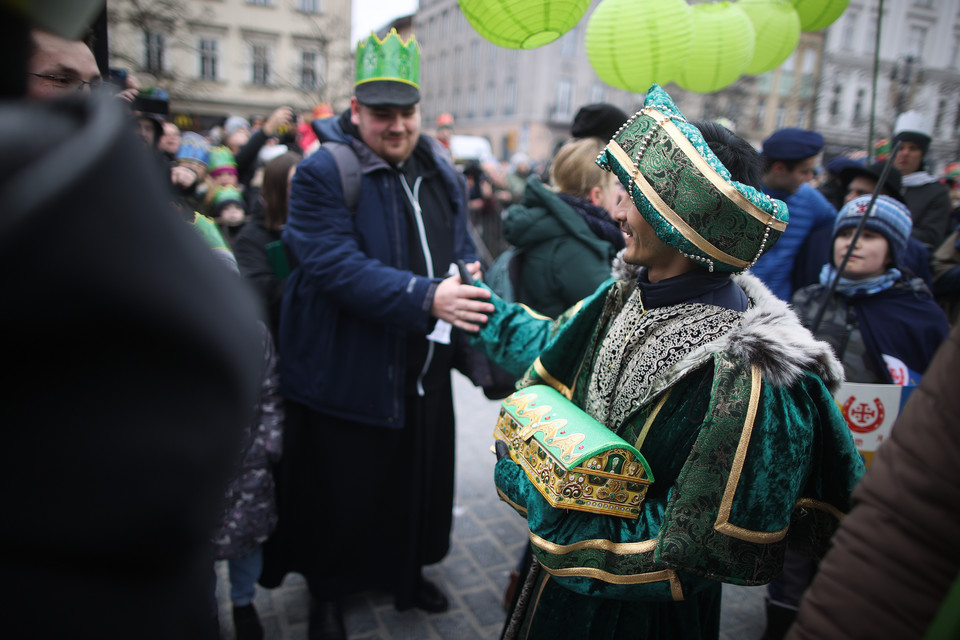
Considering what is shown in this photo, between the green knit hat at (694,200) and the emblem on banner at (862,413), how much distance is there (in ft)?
3.92

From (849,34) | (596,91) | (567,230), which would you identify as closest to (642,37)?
(567,230)

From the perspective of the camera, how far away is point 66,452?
463 millimetres

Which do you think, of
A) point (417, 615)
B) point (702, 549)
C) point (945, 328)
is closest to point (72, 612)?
point (702, 549)

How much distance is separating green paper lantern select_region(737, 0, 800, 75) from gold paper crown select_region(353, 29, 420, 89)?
1.91 metres

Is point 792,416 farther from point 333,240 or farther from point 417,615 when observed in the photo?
point 417,615

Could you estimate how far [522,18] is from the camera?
2.14 meters

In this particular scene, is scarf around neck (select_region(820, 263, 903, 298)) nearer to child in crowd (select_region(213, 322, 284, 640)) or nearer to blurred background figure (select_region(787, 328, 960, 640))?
blurred background figure (select_region(787, 328, 960, 640))

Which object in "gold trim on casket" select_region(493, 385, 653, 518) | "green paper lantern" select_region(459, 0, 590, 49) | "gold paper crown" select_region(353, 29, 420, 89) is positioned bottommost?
"gold trim on casket" select_region(493, 385, 653, 518)

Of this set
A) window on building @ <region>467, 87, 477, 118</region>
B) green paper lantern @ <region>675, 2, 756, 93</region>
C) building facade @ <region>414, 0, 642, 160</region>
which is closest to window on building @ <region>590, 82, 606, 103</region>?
building facade @ <region>414, 0, 642, 160</region>

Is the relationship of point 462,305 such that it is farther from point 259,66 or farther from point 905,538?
point 259,66

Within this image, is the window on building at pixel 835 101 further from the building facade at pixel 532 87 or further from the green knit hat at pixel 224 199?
the green knit hat at pixel 224 199

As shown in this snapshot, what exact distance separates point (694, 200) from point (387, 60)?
5.58 ft

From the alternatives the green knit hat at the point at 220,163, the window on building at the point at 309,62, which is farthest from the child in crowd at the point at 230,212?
the window on building at the point at 309,62

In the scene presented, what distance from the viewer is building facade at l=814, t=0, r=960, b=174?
2067 centimetres
